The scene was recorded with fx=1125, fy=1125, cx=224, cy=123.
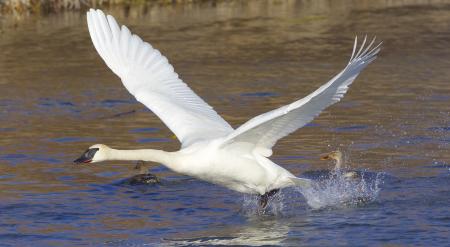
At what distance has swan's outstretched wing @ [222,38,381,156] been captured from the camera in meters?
8.76

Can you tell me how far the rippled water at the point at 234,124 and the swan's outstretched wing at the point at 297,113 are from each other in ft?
2.71

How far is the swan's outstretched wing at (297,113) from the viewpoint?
8758 mm

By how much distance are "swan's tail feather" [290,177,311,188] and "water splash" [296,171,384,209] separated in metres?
0.13

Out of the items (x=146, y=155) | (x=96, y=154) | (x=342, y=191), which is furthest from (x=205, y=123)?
(x=342, y=191)

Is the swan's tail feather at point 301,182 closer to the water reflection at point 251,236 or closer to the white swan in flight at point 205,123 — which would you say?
the white swan in flight at point 205,123

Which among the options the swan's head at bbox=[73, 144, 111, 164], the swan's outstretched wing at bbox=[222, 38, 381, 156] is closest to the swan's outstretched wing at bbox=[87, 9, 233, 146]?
the swan's outstretched wing at bbox=[222, 38, 381, 156]

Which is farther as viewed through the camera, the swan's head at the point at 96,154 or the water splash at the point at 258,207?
the water splash at the point at 258,207

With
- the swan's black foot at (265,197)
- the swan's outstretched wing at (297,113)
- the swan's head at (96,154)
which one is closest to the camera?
the swan's outstretched wing at (297,113)

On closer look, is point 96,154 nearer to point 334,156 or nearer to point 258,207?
point 258,207

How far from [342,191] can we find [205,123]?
62.1 inches

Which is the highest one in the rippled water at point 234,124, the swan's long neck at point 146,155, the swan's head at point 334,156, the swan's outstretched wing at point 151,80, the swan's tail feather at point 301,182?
the swan's outstretched wing at point 151,80

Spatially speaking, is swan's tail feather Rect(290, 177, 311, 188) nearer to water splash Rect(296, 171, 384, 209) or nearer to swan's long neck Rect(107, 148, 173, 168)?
water splash Rect(296, 171, 384, 209)

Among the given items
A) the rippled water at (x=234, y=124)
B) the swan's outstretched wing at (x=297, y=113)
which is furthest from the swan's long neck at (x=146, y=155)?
the rippled water at (x=234, y=124)

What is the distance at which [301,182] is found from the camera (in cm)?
1012
